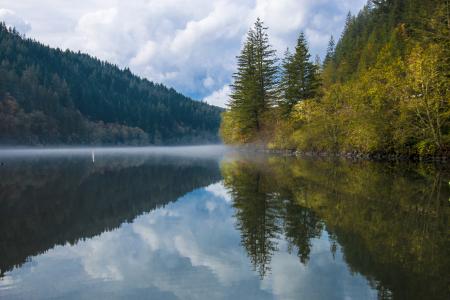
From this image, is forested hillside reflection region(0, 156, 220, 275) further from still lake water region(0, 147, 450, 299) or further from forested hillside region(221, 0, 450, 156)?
forested hillside region(221, 0, 450, 156)

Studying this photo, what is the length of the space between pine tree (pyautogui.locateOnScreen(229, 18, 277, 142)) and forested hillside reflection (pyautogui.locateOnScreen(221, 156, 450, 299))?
139 ft

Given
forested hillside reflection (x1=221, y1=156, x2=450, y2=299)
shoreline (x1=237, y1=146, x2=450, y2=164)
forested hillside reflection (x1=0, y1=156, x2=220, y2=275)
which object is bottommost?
forested hillside reflection (x1=0, y1=156, x2=220, y2=275)

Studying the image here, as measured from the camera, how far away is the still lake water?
705cm

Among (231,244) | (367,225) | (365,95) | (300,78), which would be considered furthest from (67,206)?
(300,78)

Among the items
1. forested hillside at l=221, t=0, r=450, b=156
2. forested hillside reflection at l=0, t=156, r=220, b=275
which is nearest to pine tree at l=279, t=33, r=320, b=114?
forested hillside at l=221, t=0, r=450, b=156

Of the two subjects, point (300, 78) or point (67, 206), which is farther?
point (300, 78)

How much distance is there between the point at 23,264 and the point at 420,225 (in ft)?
34.2

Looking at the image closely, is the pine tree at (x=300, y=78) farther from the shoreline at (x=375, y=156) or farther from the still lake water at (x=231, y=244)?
the still lake water at (x=231, y=244)

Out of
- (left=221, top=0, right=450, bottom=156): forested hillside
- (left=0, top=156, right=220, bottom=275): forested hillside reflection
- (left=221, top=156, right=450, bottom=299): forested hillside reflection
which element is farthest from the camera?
(left=221, top=0, right=450, bottom=156): forested hillside

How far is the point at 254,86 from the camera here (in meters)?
61.4

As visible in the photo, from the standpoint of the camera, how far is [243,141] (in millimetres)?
66688

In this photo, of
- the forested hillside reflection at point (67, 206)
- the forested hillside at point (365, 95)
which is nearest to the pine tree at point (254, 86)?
the forested hillside at point (365, 95)

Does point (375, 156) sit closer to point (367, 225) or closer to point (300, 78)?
point (300, 78)

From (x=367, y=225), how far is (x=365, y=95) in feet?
107
